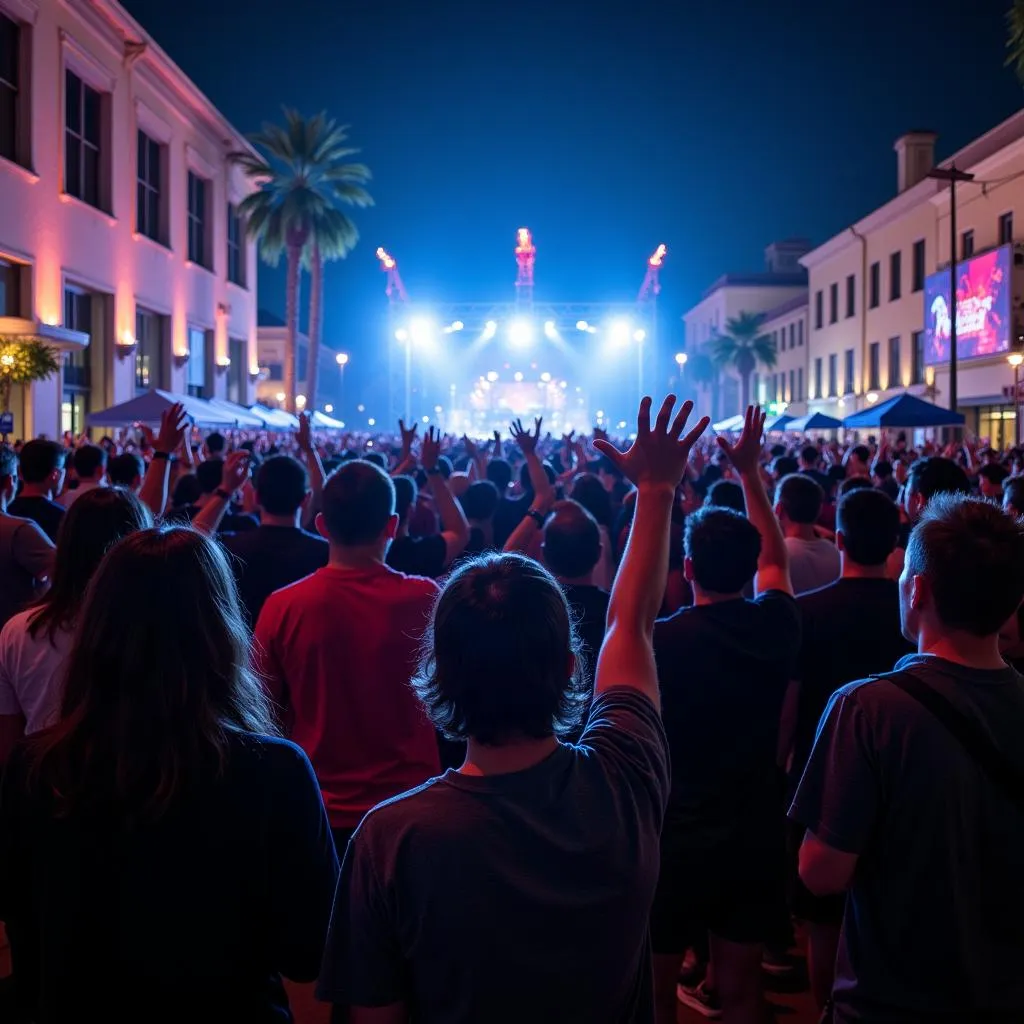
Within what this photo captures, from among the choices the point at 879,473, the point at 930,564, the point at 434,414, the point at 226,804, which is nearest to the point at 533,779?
the point at 226,804

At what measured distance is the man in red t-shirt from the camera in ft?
12.0

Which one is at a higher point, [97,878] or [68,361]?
[68,361]

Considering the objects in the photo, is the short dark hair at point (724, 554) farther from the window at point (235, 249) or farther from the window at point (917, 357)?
the window at point (235, 249)

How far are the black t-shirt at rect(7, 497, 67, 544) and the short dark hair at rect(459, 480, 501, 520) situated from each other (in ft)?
9.09

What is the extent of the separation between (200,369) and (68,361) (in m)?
11.2

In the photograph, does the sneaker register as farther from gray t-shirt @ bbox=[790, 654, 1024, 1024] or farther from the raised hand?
the raised hand

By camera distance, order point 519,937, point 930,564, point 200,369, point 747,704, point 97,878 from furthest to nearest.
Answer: point 200,369 → point 747,704 → point 930,564 → point 97,878 → point 519,937

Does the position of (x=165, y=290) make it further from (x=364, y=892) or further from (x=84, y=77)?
(x=364, y=892)

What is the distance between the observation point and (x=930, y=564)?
2.68 m

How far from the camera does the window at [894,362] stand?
1658 inches

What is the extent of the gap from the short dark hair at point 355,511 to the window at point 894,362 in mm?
41165

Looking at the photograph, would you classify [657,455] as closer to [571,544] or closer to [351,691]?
[351,691]

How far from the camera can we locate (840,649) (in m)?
4.32

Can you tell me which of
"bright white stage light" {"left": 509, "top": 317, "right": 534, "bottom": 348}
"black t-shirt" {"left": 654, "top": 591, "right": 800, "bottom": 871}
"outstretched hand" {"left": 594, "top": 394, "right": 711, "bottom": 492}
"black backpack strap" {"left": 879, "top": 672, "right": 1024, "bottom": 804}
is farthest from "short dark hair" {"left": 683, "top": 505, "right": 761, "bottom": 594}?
"bright white stage light" {"left": 509, "top": 317, "right": 534, "bottom": 348}
